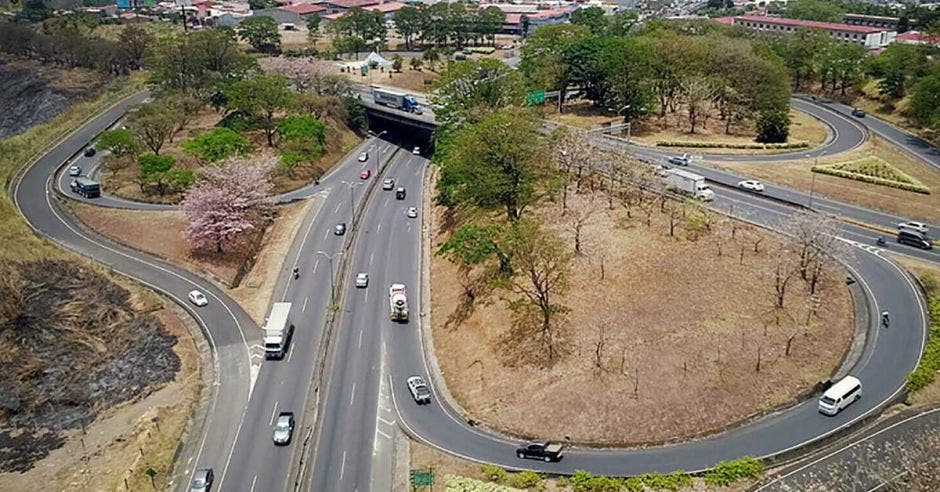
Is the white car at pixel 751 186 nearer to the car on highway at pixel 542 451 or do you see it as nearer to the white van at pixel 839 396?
the white van at pixel 839 396

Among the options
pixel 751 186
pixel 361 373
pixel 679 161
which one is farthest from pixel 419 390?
pixel 679 161

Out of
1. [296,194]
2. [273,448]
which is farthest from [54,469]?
[296,194]

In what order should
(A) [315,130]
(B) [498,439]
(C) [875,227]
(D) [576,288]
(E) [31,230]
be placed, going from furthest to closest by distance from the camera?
(A) [315,130], (E) [31,230], (C) [875,227], (D) [576,288], (B) [498,439]

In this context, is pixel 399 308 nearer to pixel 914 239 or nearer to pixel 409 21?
pixel 914 239

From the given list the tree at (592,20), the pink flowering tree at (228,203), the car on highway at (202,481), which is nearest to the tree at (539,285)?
the car on highway at (202,481)

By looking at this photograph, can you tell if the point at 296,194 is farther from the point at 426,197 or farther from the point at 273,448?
the point at 273,448

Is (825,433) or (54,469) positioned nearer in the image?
(825,433)
